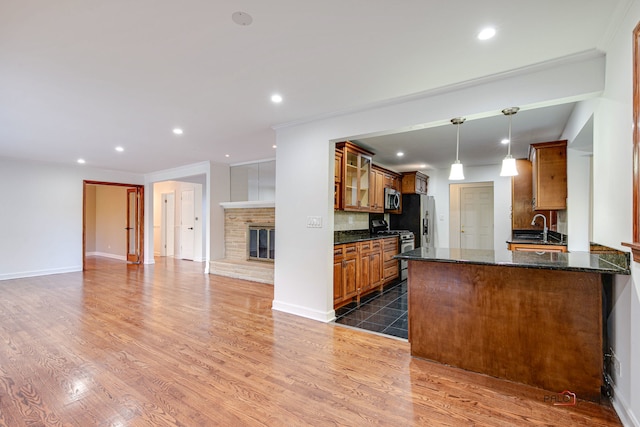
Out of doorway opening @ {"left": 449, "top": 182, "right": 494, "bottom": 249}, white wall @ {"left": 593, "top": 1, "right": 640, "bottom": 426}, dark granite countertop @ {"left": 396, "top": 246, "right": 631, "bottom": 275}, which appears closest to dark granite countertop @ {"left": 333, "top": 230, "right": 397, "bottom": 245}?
dark granite countertop @ {"left": 396, "top": 246, "right": 631, "bottom": 275}

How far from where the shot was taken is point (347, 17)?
1.76 metres

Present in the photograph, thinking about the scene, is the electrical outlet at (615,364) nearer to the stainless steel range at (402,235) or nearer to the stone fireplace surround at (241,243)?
the stainless steel range at (402,235)

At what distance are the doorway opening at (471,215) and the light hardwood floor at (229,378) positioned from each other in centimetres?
527

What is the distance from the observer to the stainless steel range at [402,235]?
5.63 m

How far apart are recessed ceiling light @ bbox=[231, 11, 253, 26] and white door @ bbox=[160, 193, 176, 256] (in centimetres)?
818

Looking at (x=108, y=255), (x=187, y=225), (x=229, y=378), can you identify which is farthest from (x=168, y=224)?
(x=229, y=378)

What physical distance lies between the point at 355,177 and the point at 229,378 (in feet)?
11.0

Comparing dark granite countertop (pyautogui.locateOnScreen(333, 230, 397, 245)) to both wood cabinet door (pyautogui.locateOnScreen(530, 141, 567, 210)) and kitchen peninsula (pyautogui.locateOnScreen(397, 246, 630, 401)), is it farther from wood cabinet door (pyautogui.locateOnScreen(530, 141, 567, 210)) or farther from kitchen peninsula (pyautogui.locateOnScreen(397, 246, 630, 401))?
wood cabinet door (pyautogui.locateOnScreen(530, 141, 567, 210))

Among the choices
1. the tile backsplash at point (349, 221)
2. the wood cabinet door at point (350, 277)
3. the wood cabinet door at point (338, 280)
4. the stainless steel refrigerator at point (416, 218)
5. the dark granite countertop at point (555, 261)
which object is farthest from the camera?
the stainless steel refrigerator at point (416, 218)

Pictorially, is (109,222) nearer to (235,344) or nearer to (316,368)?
(235,344)

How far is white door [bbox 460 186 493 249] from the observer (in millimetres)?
7105

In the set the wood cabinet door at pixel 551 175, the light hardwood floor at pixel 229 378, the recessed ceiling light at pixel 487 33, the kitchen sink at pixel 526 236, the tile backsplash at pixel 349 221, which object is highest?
the recessed ceiling light at pixel 487 33

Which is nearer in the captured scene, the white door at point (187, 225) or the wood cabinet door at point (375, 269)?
the wood cabinet door at point (375, 269)

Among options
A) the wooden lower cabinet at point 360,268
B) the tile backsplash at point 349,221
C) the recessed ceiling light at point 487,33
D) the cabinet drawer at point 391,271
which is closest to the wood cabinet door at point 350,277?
the wooden lower cabinet at point 360,268
